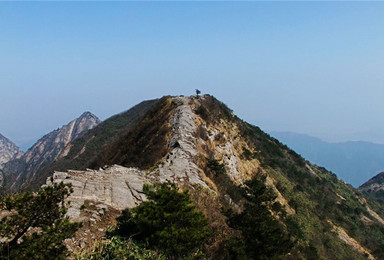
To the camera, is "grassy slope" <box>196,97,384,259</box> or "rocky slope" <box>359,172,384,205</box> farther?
"rocky slope" <box>359,172,384,205</box>

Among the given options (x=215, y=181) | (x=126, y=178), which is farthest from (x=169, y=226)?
(x=215, y=181)

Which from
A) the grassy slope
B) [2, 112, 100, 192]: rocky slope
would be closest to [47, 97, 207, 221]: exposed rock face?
the grassy slope

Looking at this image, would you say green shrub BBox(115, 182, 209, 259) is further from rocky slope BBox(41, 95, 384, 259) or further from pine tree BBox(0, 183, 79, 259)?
pine tree BBox(0, 183, 79, 259)

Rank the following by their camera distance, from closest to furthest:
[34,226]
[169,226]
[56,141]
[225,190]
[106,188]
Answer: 1. [34,226]
2. [169,226]
3. [106,188]
4. [225,190]
5. [56,141]

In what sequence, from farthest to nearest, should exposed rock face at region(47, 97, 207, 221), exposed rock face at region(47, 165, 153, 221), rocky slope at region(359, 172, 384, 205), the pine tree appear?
1. rocky slope at region(359, 172, 384, 205)
2. exposed rock face at region(47, 97, 207, 221)
3. exposed rock face at region(47, 165, 153, 221)
4. the pine tree

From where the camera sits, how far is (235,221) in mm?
10508

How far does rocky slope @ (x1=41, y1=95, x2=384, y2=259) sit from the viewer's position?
13586mm

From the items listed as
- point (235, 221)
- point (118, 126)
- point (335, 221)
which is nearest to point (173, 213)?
point (235, 221)

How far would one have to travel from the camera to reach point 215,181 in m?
20.9

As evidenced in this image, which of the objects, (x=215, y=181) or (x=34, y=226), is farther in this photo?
(x=215, y=181)

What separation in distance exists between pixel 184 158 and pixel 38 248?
47.7 feet

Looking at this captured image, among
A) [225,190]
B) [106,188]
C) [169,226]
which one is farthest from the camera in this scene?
[225,190]

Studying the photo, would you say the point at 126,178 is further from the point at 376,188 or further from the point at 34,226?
the point at 376,188

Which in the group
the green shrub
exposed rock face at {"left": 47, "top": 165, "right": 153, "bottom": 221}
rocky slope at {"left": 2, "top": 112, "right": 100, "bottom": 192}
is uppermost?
rocky slope at {"left": 2, "top": 112, "right": 100, "bottom": 192}
